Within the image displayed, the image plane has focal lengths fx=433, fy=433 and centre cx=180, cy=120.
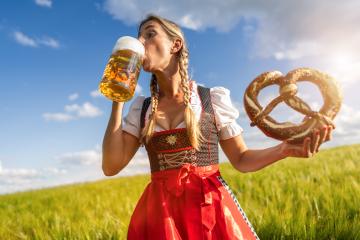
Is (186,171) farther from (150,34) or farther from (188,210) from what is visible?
(150,34)

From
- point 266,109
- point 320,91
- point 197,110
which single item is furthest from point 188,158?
point 320,91

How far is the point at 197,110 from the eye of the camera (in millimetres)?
2539

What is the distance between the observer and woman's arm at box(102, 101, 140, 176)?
8.05 feet

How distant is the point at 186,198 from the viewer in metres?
2.27

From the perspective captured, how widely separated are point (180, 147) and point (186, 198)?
0.29 metres

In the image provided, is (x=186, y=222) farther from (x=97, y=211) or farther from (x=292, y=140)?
(x=97, y=211)

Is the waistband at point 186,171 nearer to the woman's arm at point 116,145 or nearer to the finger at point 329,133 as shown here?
the woman's arm at point 116,145

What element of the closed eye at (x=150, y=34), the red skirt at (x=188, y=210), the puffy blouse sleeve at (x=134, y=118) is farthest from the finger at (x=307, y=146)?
the closed eye at (x=150, y=34)

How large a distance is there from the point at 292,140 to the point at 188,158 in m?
0.61

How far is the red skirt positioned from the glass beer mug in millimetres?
525

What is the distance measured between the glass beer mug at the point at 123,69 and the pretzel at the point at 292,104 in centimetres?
59

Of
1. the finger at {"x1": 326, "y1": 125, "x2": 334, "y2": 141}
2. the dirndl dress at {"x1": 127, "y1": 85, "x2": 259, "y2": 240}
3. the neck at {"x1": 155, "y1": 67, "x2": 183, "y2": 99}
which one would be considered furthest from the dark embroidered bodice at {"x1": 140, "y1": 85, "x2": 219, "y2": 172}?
the finger at {"x1": 326, "y1": 125, "x2": 334, "y2": 141}

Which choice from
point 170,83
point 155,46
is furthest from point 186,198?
point 155,46

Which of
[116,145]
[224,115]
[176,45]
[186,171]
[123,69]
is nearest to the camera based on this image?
[123,69]
